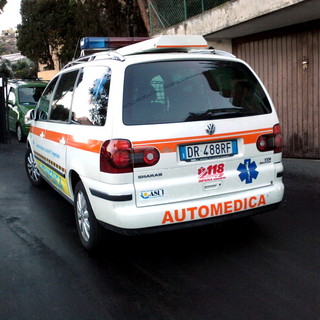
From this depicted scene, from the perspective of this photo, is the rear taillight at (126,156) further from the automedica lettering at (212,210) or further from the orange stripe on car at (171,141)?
the automedica lettering at (212,210)

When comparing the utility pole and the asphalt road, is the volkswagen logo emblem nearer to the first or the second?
the asphalt road

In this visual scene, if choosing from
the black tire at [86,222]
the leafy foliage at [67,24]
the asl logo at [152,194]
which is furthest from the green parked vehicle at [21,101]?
the asl logo at [152,194]

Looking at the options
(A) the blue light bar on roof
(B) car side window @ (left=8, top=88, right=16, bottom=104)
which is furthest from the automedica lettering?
(B) car side window @ (left=8, top=88, right=16, bottom=104)

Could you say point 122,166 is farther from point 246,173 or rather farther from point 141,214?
point 246,173

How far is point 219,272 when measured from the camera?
A: 361cm

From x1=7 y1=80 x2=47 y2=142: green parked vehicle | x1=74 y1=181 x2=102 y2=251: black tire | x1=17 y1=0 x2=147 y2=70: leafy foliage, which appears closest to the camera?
x1=74 y1=181 x2=102 y2=251: black tire

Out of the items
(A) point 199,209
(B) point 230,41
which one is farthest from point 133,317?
(B) point 230,41

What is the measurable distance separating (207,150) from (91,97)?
3.92 feet

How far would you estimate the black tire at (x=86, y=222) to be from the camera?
394cm

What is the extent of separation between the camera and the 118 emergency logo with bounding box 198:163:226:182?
3.71 meters

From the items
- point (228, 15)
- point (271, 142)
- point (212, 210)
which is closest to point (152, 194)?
point (212, 210)

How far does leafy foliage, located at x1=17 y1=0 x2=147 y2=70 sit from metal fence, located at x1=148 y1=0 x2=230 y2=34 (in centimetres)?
438

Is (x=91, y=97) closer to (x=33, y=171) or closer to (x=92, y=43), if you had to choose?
(x=92, y=43)

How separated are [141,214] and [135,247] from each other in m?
0.85
